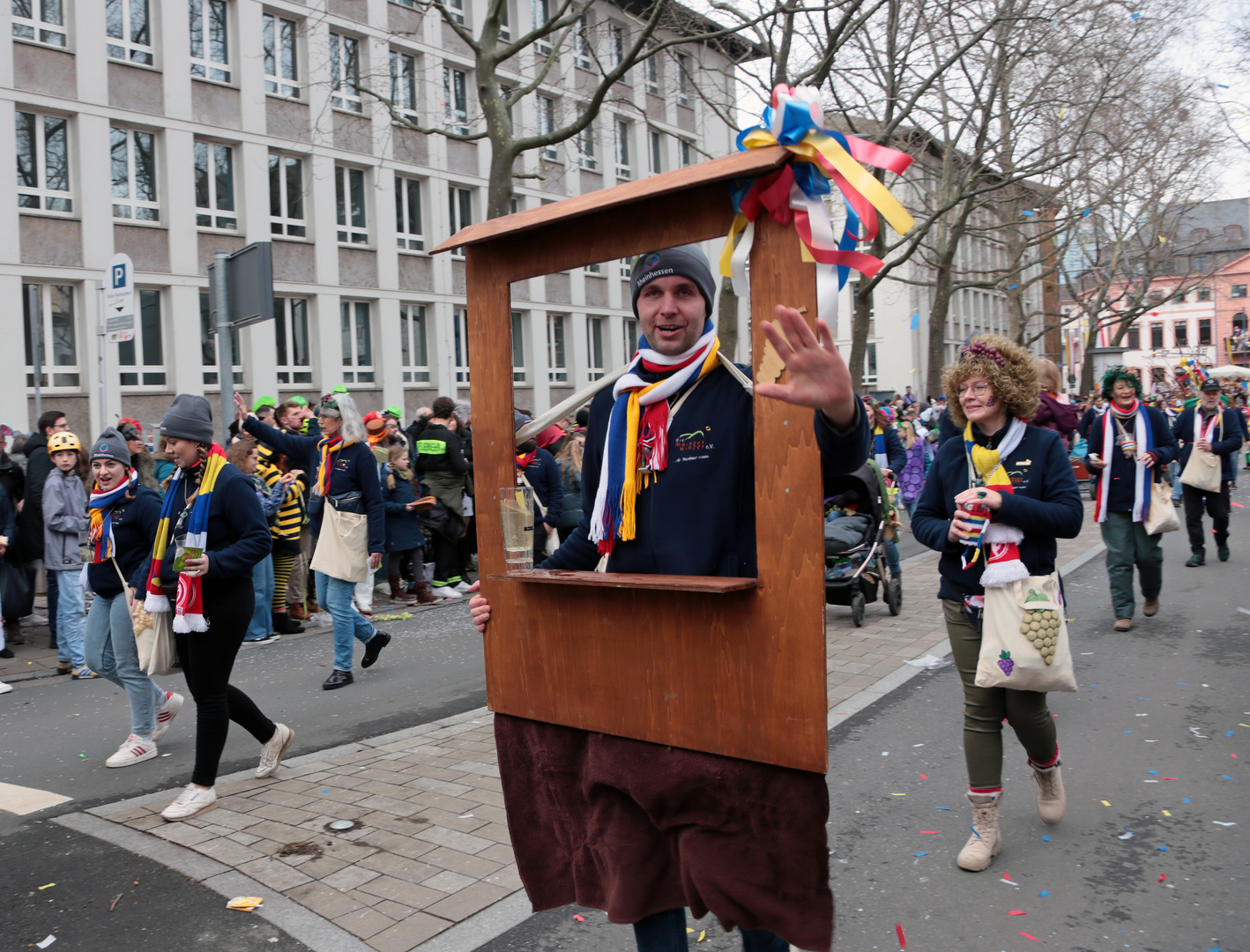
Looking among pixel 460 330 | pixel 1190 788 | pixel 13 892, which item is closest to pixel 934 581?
pixel 1190 788

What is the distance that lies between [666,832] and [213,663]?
329cm

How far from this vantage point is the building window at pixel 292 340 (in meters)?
24.8

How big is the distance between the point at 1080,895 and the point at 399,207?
87.1 ft

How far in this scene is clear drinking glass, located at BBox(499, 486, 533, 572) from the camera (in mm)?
2643

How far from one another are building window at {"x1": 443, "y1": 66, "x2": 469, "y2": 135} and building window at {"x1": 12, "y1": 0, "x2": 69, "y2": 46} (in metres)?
9.46

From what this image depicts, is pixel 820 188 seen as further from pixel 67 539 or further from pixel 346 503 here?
pixel 67 539

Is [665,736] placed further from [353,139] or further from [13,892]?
[353,139]

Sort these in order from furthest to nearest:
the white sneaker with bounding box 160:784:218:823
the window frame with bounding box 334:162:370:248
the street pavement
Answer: the window frame with bounding box 334:162:370:248 < the white sneaker with bounding box 160:784:218:823 < the street pavement

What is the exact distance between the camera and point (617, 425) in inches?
102

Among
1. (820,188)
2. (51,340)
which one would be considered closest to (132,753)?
(820,188)

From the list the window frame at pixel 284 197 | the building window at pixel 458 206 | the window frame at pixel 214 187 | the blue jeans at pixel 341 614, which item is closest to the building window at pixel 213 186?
the window frame at pixel 214 187

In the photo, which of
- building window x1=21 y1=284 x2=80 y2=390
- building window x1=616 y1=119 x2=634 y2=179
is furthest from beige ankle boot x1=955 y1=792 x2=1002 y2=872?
building window x1=616 y1=119 x2=634 y2=179

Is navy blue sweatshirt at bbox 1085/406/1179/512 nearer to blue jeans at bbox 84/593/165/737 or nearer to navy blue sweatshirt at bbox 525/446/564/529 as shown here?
navy blue sweatshirt at bbox 525/446/564/529

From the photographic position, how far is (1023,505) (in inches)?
158
